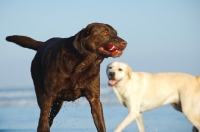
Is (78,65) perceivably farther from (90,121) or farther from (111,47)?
(90,121)

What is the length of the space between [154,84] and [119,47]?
20.4 feet

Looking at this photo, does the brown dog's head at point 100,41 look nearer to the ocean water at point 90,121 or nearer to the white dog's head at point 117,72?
the ocean water at point 90,121

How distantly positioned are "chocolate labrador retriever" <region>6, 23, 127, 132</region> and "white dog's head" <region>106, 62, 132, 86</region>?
445cm

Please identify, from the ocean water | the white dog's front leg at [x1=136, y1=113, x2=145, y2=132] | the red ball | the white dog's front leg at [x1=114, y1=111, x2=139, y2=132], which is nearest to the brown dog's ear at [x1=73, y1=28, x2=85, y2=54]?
the red ball

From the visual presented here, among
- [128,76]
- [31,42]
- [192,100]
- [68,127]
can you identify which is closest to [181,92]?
[192,100]

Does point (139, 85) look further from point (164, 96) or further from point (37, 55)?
point (37, 55)

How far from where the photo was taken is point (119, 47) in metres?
6.15

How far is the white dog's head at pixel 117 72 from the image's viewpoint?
38.3 feet

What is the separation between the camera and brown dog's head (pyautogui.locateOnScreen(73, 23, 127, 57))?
618 cm

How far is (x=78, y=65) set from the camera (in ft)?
21.6

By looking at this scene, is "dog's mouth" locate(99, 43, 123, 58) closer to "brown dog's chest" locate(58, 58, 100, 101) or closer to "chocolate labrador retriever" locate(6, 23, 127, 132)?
"chocolate labrador retriever" locate(6, 23, 127, 132)

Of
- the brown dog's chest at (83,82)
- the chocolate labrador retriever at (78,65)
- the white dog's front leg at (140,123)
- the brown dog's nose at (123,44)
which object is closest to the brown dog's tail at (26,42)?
the chocolate labrador retriever at (78,65)

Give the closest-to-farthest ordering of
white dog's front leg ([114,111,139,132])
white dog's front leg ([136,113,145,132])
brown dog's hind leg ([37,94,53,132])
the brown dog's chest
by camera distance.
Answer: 1. the brown dog's chest
2. brown dog's hind leg ([37,94,53,132])
3. white dog's front leg ([114,111,139,132])
4. white dog's front leg ([136,113,145,132])

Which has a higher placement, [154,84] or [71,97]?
[71,97]
